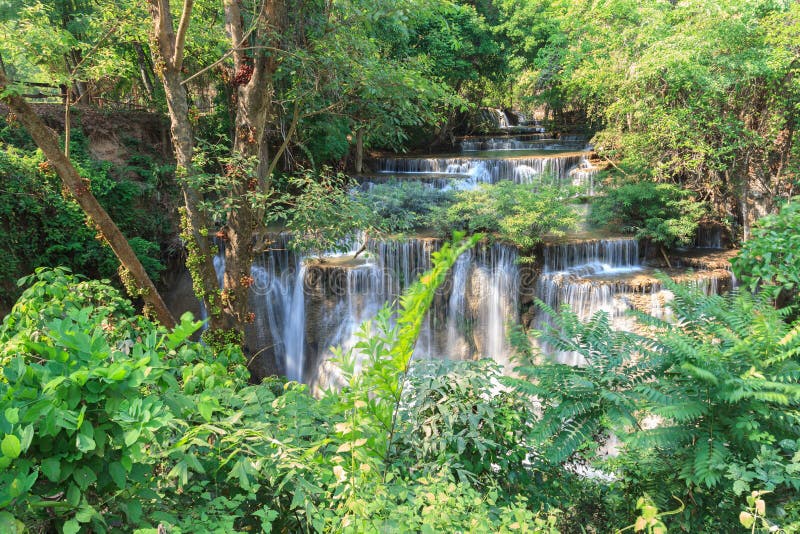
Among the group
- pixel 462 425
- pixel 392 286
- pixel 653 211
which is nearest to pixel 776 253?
pixel 462 425

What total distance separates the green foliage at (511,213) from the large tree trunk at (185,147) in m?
5.37

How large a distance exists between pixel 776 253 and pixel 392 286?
7167 millimetres

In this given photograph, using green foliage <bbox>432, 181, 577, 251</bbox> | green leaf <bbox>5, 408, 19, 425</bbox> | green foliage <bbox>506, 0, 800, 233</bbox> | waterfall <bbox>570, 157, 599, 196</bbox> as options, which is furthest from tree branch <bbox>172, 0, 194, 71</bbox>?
waterfall <bbox>570, 157, 599, 196</bbox>

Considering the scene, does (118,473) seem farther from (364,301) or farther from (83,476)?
(364,301)

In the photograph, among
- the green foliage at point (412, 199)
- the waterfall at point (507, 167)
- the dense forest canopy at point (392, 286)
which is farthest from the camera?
the waterfall at point (507, 167)

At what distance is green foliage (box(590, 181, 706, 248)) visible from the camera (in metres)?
10.4

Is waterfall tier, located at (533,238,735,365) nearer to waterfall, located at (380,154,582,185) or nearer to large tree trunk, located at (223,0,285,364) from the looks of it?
waterfall, located at (380,154,582,185)

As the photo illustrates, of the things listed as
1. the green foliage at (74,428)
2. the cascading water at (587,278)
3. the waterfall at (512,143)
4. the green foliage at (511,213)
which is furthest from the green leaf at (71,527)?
the waterfall at (512,143)

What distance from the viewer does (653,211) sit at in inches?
420

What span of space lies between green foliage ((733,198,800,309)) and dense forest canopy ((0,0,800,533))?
0.13 feet

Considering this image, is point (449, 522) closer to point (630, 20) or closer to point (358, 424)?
point (358, 424)

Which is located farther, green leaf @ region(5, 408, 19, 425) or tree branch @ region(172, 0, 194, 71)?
tree branch @ region(172, 0, 194, 71)

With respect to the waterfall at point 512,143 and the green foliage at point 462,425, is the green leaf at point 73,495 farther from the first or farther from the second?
the waterfall at point 512,143

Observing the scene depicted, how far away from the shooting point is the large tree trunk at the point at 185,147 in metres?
5.23
